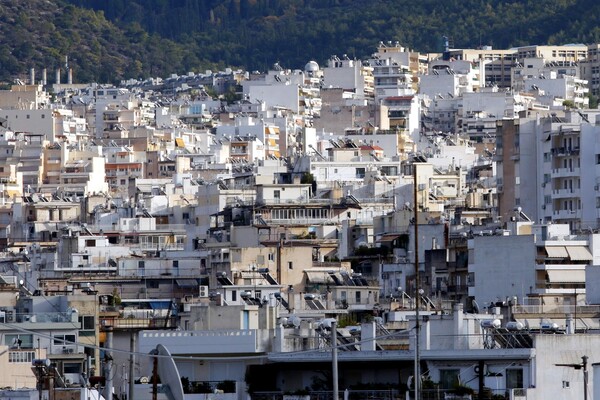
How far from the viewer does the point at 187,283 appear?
284 feet

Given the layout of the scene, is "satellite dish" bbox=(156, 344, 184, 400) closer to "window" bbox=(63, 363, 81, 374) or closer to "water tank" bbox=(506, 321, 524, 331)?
"water tank" bbox=(506, 321, 524, 331)

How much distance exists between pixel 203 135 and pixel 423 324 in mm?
123234

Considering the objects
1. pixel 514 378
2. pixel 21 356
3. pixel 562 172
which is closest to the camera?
pixel 514 378

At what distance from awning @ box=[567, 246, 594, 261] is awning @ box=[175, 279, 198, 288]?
1593cm

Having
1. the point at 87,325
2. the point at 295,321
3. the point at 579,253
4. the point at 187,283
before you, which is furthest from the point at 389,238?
the point at 295,321

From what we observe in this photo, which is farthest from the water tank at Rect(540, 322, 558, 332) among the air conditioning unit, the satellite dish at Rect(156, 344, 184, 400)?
the air conditioning unit

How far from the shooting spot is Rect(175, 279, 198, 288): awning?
86.2m

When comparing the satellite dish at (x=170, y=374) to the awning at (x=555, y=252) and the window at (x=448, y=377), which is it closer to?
the window at (x=448, y=377)

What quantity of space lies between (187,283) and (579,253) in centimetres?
1675

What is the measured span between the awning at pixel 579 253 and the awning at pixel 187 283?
15.9 meters

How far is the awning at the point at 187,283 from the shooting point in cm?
8625

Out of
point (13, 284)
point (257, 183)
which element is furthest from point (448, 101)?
point (13, 284)

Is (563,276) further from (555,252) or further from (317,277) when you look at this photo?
(317,277)

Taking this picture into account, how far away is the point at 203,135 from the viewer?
177250 mm
